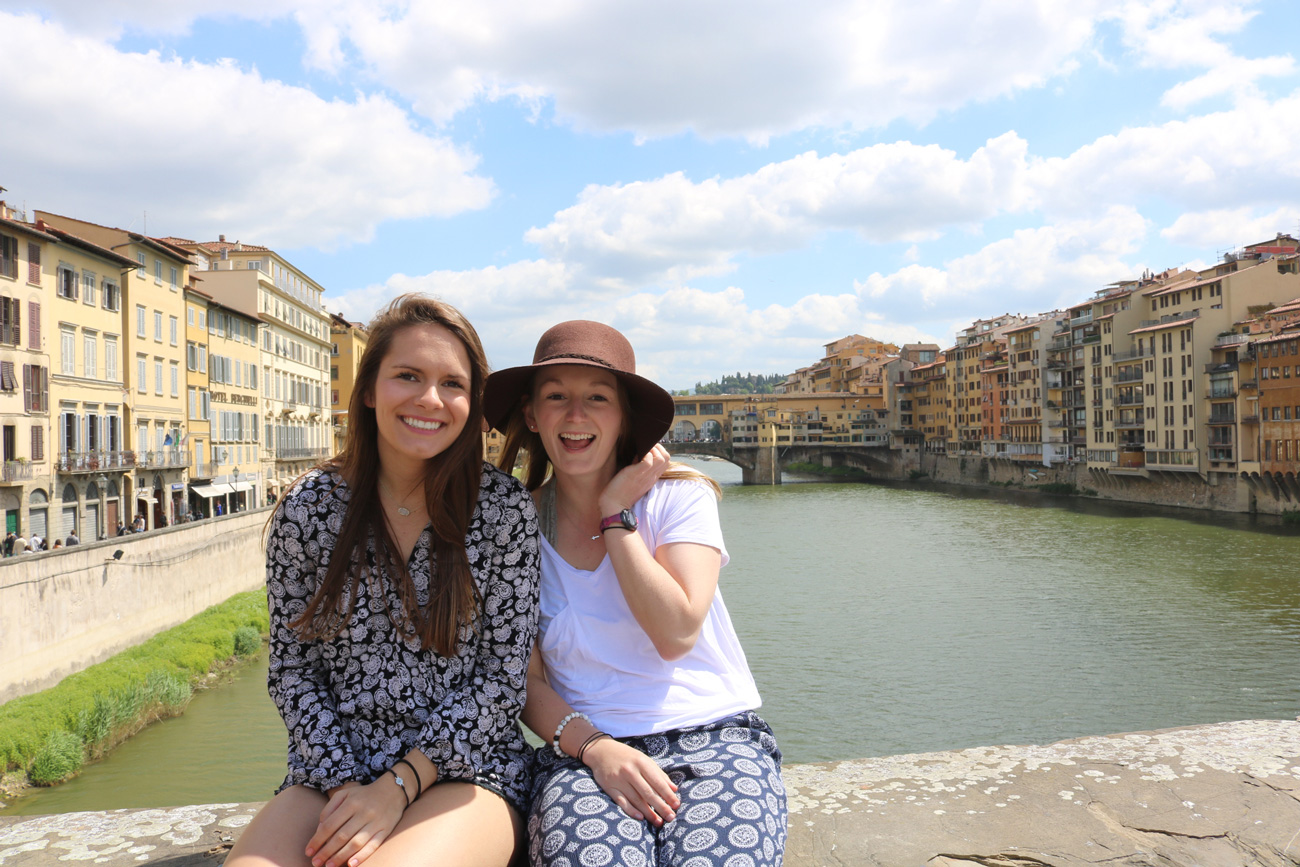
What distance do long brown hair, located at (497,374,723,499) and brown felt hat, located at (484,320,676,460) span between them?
0.05ft

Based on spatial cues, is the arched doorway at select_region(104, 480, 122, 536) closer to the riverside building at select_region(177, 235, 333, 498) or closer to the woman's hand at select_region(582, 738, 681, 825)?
the riverside building at select_region(177, 235, 333, 498)

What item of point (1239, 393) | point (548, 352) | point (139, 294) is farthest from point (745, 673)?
point (1239, 393)

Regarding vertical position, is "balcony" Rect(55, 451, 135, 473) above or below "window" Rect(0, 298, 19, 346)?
below

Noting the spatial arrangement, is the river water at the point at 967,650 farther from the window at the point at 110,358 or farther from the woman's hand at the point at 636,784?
the window at the point at 110,358

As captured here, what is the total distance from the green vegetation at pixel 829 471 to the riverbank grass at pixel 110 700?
2209 inches

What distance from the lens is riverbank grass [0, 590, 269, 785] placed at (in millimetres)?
9117

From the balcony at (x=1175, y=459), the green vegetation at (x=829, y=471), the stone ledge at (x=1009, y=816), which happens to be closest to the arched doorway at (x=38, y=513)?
the stone ledge at (x=1009, y=816)

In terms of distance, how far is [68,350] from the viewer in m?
20.5

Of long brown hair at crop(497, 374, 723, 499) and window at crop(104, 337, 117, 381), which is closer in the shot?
long brown hair at crop(497, 374, 723, 499)

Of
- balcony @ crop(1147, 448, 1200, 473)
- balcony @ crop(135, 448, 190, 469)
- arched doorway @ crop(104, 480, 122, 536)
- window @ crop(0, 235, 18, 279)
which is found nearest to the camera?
window @ crop(0, 235, 18, 279)

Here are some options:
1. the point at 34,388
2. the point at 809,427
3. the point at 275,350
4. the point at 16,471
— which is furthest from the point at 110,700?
the point at 809,427

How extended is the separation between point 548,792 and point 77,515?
73.7 ft

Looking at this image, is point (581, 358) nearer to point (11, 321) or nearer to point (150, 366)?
point (11, 321)

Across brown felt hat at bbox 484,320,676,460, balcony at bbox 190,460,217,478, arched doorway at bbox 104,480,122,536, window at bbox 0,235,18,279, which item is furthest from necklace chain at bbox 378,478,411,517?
balcony at bbox 190,460,217,478
